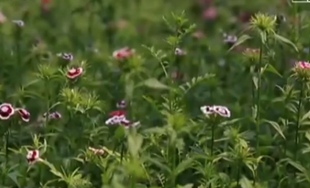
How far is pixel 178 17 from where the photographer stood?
284 cm

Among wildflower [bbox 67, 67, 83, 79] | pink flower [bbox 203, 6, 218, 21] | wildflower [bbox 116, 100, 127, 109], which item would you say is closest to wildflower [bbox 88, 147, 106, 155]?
wildflower [bbox 67, 67, 83, 79]

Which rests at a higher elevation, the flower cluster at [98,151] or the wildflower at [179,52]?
the wildflower at [179,52]

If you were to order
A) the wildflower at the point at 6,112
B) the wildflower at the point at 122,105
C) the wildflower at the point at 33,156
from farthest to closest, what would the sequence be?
the wildflower at the point at 122,105 < the wildflower at the point at 6,112 < the wildflower at the point at 33,156

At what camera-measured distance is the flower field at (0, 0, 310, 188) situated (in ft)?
8.36

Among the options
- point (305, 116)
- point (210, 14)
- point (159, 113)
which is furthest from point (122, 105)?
point (210, 14)

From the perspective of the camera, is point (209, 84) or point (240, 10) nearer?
point (209, 84)

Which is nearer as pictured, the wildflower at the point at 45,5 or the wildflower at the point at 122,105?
the wildflower at the point at 122,105

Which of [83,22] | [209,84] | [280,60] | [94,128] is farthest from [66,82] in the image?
[83,22]

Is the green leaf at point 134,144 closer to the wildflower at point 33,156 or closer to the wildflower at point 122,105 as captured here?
Answer: the wildflower at point 33,156

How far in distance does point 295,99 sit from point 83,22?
5.47ft

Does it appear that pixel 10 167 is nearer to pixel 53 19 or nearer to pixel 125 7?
pixel 53 19

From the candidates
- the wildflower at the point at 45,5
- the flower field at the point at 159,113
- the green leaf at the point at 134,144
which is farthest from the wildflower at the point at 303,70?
the wildflower at the point at 45,5

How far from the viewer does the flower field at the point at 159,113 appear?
2.55m

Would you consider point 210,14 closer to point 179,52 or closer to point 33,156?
point 179,52
